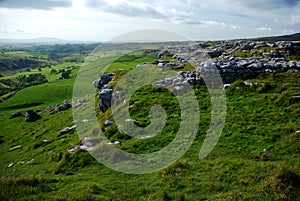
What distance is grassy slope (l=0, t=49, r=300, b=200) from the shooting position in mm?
11656

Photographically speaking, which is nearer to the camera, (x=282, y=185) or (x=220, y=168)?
(x=282, y=185)

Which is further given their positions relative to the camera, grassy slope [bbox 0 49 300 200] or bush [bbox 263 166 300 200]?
grassy slope [bbox 0 49 300 200]

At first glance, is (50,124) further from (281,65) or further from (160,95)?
(281,65)

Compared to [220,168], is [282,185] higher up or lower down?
higher up

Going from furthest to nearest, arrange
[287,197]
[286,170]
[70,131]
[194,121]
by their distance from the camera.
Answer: [70,131] → [194,121] → [286,170] → [287,197]

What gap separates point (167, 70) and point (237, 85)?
43.0 ft

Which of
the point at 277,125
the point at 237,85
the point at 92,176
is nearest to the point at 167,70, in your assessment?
the point at 237,85

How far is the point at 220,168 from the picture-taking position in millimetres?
14133

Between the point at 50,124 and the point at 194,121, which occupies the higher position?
the point at 194,121

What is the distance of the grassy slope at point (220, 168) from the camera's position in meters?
A: 11.7

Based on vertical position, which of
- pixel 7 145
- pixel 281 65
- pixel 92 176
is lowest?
pixel 7 145

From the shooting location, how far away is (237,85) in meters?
26.7

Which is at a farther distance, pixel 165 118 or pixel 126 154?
pixel 165 118

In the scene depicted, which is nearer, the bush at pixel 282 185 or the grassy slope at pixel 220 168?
the bush at pixel 282 185
